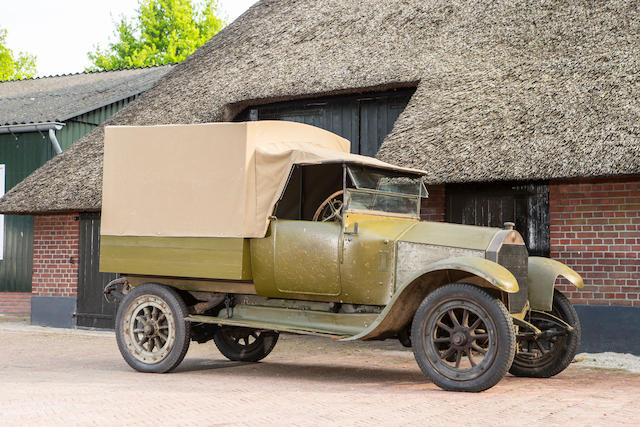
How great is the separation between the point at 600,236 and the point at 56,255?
9.45 metres

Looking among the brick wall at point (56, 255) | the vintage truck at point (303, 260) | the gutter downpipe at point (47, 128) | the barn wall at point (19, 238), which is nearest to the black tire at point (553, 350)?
the vintage truck at point (303, 260)

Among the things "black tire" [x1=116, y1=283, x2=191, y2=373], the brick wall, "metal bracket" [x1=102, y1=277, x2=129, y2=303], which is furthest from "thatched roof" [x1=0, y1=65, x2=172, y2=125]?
"black tire" [x1=116, y1=283, x2=191, y2=373]

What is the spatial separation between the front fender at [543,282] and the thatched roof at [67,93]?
11.8m

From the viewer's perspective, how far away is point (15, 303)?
16.9m

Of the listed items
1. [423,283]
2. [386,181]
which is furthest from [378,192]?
[423,283]

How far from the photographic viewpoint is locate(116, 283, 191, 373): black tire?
792cm

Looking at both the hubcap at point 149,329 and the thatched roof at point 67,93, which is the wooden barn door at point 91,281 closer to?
the thatched roof at point 67,93

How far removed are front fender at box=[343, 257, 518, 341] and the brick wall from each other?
862cm

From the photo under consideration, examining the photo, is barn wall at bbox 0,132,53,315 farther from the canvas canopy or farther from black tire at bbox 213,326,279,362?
the canvas canopy

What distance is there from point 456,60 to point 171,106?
5122 millimetres

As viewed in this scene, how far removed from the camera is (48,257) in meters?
14.5

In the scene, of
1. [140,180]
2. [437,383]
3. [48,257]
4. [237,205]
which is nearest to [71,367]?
[140,180]

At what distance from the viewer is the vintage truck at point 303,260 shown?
6688mm

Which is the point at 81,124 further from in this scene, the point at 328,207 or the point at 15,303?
the point at 328,207
